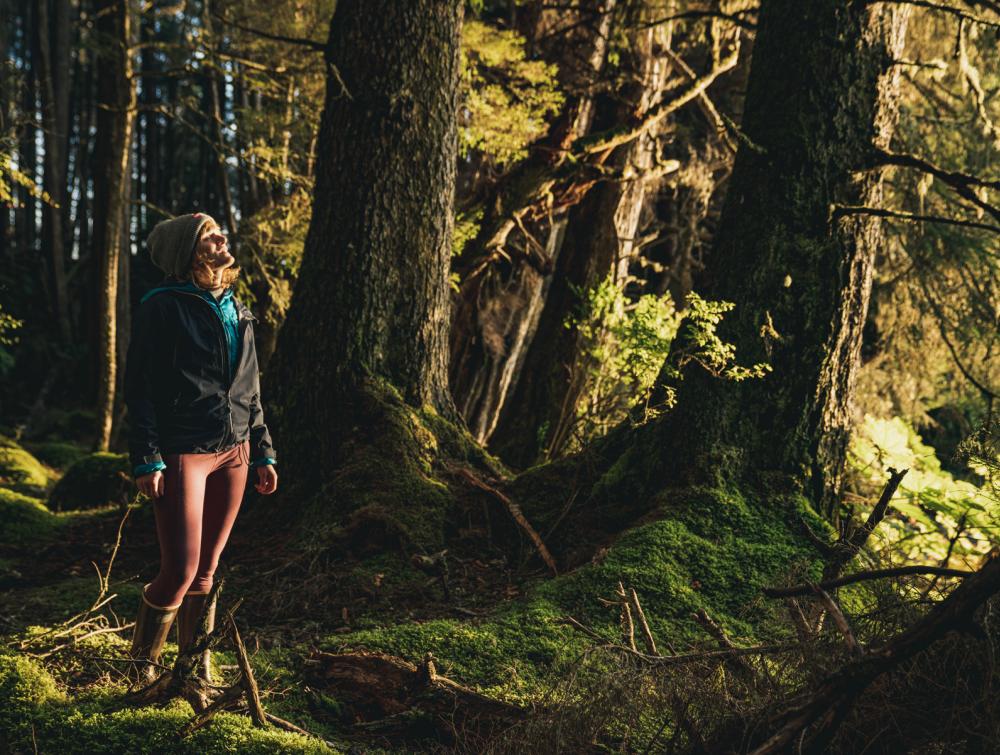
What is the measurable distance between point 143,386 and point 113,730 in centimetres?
125

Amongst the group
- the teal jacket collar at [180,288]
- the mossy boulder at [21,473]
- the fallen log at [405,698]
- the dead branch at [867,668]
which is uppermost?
the teal jacket collar at [180,288]

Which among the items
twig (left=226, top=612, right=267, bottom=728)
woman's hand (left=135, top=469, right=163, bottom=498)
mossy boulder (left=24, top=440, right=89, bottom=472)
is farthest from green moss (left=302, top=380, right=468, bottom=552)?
mossy boulder (left=24, top=440, right=89, bottom=472)

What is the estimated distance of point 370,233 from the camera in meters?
5.64

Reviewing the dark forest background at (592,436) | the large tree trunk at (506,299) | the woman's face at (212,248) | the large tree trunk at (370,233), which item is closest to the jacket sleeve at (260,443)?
the woman's face at (212,248)

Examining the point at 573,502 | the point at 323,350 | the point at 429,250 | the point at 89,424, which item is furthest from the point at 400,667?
the point at 89,424

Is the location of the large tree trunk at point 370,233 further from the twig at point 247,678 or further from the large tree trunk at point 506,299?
the large tree trunk at point 506,299

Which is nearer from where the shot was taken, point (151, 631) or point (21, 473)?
point (151, 631)

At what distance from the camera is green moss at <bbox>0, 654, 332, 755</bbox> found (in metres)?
2.58

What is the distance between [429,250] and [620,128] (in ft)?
12.7

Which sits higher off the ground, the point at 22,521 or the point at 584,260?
the point at 584,260

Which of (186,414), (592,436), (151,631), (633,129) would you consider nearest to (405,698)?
(151,631)

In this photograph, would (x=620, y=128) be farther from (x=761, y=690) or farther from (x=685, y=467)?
(x=761, y=690)

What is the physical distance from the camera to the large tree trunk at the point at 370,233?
5.61 metres

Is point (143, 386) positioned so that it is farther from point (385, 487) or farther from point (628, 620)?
point (385, 487)
